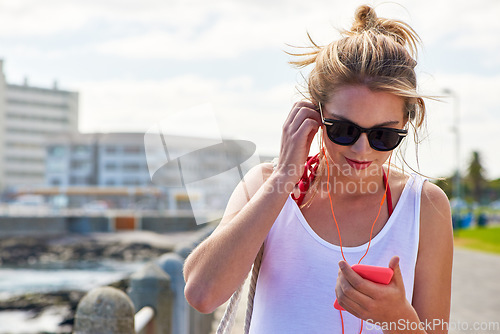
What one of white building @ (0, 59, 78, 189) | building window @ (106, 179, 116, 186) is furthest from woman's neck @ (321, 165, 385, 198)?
white building @ (0, 59, 78, 189)

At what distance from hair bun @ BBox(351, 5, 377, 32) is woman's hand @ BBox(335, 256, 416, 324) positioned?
79 cm

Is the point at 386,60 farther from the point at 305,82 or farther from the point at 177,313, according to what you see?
the point at 177,313

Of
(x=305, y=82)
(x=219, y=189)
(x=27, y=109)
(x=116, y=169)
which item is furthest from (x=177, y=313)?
(x=27, y=109)

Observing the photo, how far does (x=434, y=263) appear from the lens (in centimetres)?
154

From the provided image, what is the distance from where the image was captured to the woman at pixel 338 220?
57.4 inches

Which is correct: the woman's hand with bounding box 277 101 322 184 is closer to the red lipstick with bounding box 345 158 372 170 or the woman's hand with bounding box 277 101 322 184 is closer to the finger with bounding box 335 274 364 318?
the red lipstick with bounding box 345 158 372 170

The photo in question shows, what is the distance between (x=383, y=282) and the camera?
1.29 meters

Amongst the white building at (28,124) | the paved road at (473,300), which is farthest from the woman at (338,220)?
the white building at (28,124)

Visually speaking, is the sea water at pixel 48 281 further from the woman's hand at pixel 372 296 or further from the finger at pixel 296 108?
the woman's hand at pixel 372 296

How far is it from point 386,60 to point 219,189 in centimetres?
73

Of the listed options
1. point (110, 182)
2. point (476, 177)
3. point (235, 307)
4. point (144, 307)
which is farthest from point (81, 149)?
point (235, 307)

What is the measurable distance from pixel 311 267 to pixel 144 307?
9.79 ft

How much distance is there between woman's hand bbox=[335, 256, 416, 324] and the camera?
1265mm

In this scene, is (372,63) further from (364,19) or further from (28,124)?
(28,124)
